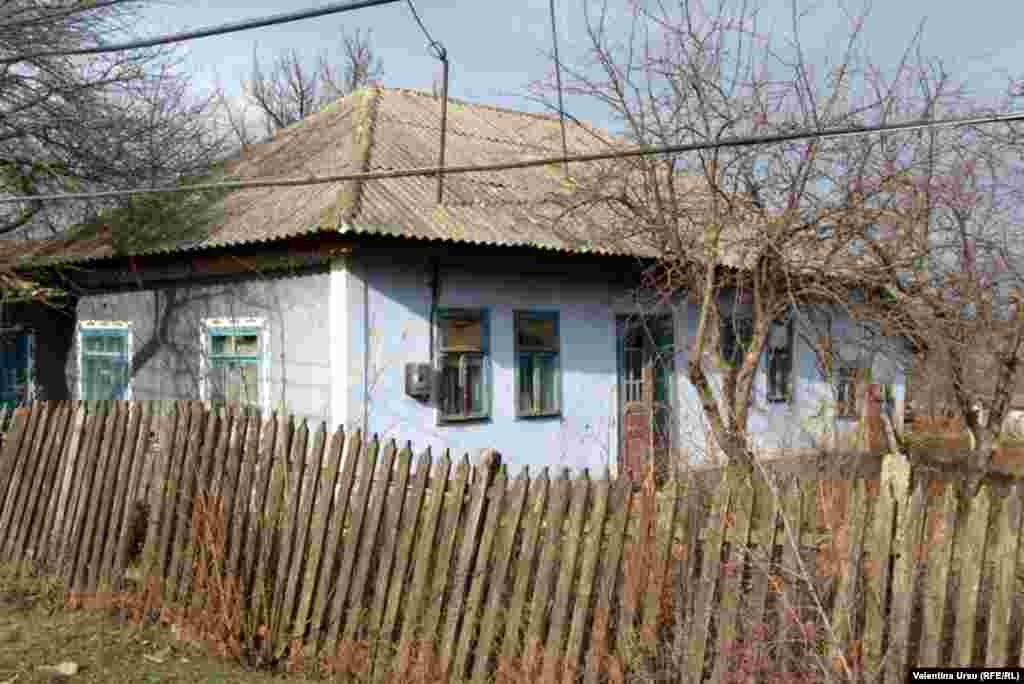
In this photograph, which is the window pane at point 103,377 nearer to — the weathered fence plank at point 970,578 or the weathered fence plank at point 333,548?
the weathered fence plank at point 333,548

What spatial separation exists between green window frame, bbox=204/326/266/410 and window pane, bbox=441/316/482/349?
2020 mm

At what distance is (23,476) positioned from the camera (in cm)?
741

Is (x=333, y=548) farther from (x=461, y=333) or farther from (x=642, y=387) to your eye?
(x=642, y=387)

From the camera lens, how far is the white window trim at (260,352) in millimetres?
10656

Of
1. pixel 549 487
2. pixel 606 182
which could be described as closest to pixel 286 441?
pixel 549 487

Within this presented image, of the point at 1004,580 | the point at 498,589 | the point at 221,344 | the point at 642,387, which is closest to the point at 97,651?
the point at 498,589

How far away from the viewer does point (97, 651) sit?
5.56 m

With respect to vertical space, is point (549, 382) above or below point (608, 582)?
above

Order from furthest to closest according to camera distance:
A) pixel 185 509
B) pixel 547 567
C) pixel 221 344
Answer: pixel 221 344 → pixel 185 509 → pixel 547 567

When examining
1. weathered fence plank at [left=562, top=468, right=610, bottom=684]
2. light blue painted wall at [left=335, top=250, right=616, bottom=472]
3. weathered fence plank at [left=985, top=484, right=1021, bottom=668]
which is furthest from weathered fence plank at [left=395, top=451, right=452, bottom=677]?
light blue painted wall at [left=335, top=250, right=616, bottom=472]

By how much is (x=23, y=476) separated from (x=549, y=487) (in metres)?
4.76

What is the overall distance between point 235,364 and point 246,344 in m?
0.34

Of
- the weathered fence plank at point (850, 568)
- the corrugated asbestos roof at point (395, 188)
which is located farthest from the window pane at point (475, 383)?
the weathered fence plank at point (850, 568)

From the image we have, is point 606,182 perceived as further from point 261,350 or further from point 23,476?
point 23,476
